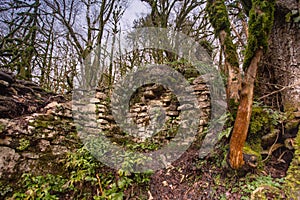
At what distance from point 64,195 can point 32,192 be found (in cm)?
41

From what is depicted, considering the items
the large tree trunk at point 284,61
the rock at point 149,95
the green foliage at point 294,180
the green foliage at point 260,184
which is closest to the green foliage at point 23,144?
the rock at point 149,95

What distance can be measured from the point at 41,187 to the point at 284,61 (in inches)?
163

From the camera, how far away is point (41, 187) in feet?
8.36

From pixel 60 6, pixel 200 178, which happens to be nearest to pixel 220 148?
pixel 200 178

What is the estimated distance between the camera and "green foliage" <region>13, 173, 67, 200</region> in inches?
95.5

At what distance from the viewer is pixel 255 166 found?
7.39ft

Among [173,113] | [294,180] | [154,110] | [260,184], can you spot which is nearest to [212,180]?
[260,184]

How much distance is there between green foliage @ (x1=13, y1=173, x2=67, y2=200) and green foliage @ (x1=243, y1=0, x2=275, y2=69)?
10.2ft

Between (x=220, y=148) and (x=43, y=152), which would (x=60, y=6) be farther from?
(x=220, y=148)

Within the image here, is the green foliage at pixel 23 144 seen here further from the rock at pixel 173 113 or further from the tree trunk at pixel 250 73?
the tree trunk at pixel 250 73

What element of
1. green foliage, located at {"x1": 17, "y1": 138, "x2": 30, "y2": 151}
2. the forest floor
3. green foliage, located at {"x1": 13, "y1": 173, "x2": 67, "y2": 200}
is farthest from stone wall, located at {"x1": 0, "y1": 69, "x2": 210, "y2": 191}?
the forest floor

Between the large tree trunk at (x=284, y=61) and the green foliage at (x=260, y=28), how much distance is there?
24.6 inches

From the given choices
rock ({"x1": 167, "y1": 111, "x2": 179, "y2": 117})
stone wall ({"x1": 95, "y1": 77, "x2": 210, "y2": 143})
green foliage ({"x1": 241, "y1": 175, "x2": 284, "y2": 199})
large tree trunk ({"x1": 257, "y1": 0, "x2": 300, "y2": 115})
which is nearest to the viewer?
green foliage ({"x1": 241, "y1": 175, "x2": 284, "y2": 199})

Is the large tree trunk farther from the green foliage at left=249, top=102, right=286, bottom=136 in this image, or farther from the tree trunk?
the tree trunk
